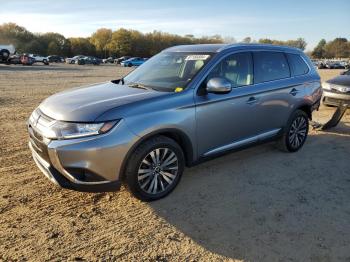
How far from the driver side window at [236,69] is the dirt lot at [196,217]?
53.8 inches

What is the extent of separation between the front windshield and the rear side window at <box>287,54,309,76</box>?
202 cm

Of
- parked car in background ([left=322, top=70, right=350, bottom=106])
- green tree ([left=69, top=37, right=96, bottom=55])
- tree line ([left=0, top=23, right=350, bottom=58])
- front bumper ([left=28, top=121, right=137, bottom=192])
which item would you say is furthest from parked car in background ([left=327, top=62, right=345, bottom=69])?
front bumper ([left=28, top=121, right=137, bottom=192])

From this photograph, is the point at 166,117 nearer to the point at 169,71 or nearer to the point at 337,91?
the point at 169,71

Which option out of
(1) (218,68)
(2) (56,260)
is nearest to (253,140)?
(1) (218,68)

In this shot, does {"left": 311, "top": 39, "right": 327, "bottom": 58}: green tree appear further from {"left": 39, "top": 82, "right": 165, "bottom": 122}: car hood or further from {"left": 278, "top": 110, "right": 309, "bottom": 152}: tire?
{"left": 39, "top": 82, "right": 165, "bottom": 122}: car hood

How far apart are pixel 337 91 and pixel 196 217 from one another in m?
7.87

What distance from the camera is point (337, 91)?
1026 cm

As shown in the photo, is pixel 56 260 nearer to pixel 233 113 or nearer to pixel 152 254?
pixel 152 254

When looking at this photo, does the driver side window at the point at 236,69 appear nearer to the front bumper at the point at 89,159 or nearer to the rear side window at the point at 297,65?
the rear side window at the point at 297,65

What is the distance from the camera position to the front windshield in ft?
15.5

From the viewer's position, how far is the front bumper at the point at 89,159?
12.2ft

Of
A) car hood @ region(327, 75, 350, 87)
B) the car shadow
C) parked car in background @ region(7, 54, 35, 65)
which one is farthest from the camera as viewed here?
parked car in background @ region(7, 54, 35, 65)

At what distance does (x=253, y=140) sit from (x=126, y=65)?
56165mm

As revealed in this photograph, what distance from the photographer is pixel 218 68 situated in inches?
193
